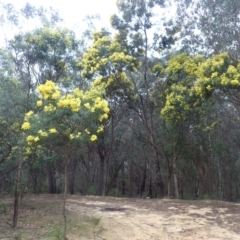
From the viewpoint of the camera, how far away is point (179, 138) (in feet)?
59.7

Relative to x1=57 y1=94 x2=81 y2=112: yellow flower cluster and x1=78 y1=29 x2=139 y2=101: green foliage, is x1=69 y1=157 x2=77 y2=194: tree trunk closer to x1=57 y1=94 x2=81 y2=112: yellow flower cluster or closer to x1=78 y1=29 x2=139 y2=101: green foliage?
x1=78 y1=29 x2=139 y2=101: green foliage

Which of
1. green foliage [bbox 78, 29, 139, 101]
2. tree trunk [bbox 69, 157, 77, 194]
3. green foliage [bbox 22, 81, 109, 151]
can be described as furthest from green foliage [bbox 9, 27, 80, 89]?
tree trunk [bbox 69, 157, 77, 194]

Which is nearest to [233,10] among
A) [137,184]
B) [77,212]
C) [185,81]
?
[185,81]

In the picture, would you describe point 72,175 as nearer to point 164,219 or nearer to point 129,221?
point 164,219

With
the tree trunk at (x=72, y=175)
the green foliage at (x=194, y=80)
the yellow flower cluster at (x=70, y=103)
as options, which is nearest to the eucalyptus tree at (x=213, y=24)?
the green foliage at (x=194, y=80)

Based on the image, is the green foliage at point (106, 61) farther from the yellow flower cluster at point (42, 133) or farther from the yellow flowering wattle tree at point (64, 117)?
the yellow flower cluster at point (42, 133)

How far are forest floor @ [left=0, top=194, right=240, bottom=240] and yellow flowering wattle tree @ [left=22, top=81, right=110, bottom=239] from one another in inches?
79.9

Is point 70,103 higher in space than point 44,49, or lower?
lower

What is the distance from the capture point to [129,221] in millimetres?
10539

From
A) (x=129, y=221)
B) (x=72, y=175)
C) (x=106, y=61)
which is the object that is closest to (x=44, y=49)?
(x=106, y=61)

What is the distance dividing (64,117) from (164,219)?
521cm

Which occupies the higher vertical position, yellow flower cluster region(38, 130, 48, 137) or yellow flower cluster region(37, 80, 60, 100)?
yellow flower cluster region(37, 80, 60, 100)

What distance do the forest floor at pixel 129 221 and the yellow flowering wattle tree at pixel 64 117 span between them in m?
2.03

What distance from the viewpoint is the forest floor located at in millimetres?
9062
